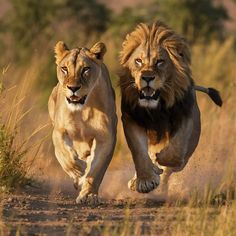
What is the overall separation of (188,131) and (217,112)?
4095 millimetres

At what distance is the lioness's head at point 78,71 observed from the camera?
635cm

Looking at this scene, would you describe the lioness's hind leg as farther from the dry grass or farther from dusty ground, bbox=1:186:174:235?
dusty ground, bbox=1:186:174:235

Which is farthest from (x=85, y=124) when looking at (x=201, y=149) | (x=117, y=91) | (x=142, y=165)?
(x=117, y=91)

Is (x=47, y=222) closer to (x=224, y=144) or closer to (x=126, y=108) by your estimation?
(x=126, y=108)

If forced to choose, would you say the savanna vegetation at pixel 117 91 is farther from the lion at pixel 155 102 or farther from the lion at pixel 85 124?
the lion at pixel 85 124

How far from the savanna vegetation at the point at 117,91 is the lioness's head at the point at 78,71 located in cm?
43

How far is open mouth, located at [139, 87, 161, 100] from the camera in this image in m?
6.75

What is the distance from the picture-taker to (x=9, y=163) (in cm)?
690

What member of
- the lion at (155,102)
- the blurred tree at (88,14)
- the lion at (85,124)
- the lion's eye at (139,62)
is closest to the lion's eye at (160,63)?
the lion at (155,102)

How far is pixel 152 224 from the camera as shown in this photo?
5.62 metres

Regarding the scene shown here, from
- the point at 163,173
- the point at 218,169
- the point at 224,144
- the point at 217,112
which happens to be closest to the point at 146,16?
the point at 217,112

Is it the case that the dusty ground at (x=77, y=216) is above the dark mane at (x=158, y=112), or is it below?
below

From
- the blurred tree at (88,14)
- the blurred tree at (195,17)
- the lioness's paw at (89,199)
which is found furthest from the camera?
the blurred tree at (88,14)

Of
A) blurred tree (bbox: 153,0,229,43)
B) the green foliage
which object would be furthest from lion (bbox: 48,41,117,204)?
blurred tree (bbox: 153,0,229,43)
